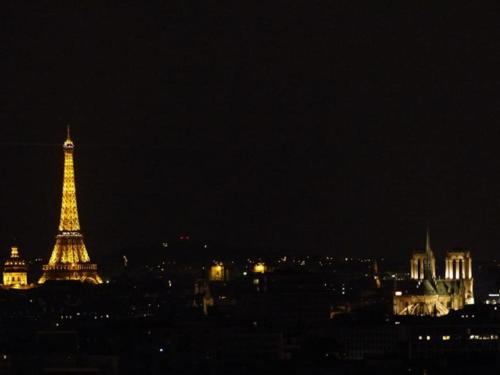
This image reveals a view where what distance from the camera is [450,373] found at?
8819cm

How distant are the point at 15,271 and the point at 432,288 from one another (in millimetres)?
32531

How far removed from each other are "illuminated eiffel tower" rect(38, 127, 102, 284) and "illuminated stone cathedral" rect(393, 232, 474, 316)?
1540 cm

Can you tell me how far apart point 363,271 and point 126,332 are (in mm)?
89357

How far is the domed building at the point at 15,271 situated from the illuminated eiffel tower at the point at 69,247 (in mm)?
3945

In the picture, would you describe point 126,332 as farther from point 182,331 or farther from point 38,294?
point 38,294

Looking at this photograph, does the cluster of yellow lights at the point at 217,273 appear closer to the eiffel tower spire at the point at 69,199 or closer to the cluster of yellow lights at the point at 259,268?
the cluster of yellow lights at the point at 259,268

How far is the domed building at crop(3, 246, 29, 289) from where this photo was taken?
158 metres

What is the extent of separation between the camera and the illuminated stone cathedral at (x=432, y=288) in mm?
131625

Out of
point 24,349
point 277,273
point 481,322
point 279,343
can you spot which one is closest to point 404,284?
point 277,273

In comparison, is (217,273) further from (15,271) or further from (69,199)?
(69,199)

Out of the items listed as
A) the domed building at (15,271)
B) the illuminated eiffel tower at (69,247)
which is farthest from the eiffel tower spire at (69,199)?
the domed building at (15,271)

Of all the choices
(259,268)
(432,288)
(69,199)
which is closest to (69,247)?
(69,199)

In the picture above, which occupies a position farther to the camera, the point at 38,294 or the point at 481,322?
the point at 38,294

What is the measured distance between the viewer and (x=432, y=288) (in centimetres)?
13438
